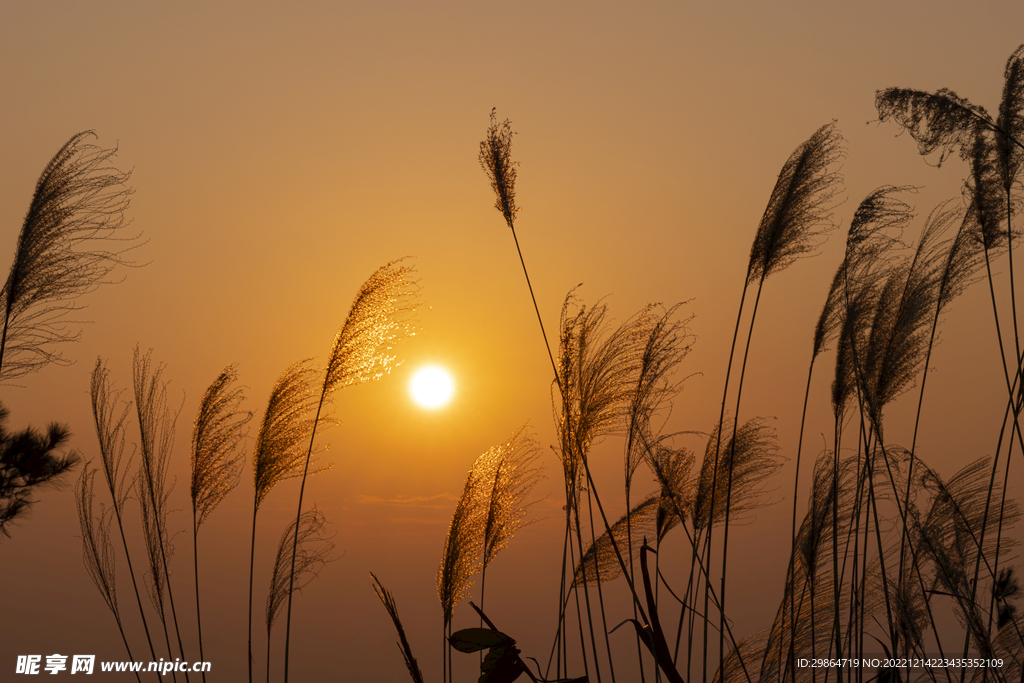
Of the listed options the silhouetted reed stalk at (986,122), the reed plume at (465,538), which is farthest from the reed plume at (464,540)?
the silhouetted reed stalk at (986,122)

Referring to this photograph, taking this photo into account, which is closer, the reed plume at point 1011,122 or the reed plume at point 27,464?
the reed plume at point 1011,122

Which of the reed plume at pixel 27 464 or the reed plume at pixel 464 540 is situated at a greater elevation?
the reed plume at pixel 27 464

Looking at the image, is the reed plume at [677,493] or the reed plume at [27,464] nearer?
the reed plume at [677,493]

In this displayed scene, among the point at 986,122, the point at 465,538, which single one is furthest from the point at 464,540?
the point at 986,122

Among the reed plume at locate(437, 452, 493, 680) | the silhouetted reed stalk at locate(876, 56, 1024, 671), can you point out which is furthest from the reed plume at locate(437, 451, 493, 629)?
the silhouetted reed stalk at locate(876, 56, 1024, 671)

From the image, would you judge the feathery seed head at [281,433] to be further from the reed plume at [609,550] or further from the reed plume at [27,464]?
the reed plume at [27,464]

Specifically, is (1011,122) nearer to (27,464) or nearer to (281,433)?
(281,433)

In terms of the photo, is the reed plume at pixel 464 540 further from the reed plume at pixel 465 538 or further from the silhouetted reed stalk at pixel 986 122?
the silhouetted reed stalk at pixel 986 122

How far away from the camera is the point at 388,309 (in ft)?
11.0

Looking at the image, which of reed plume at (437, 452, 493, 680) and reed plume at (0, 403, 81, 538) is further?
reed plume at (0, 403, 81, 538)

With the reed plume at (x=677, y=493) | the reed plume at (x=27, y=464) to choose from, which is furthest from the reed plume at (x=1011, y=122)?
the reed plume at (x=27, y=464)

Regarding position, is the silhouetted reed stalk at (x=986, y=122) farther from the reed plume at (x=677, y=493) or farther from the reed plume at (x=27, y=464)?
the reed plume at (x=27, y=464)

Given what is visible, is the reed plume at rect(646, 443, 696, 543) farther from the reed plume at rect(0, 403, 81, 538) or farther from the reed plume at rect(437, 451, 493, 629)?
the reed plume at rect(0, 403, 81, 538)

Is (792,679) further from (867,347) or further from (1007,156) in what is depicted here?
(1007,156)
